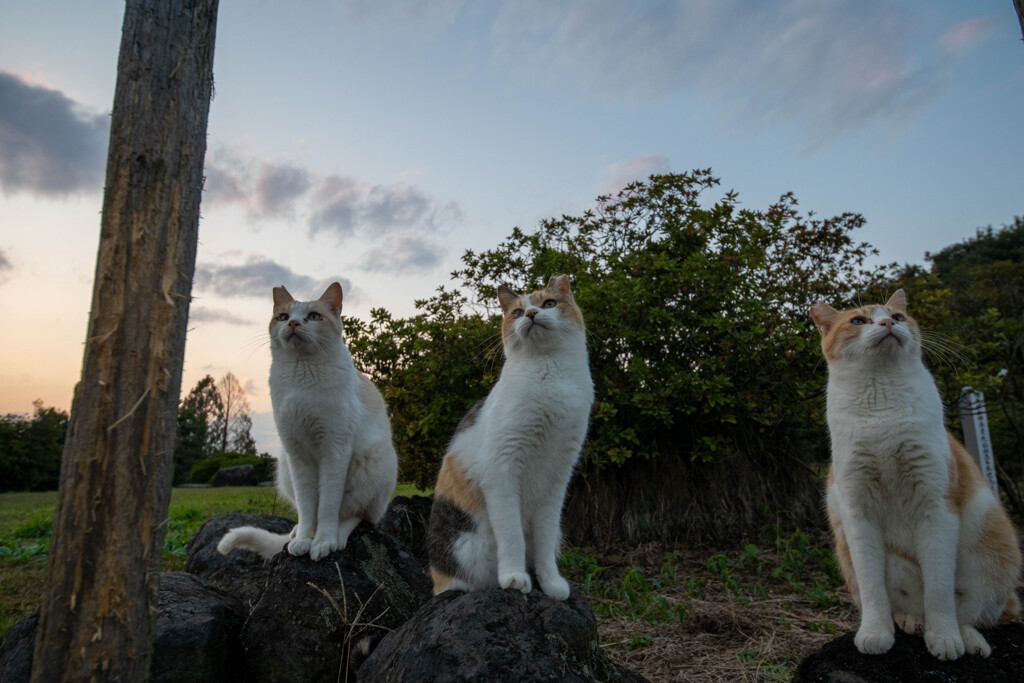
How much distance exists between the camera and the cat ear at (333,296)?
13.1ft

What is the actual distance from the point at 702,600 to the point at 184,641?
13.4ft

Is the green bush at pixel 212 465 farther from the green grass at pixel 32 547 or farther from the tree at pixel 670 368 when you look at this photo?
the tree at pixel 670 368

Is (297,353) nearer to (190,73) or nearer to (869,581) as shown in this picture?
(190,73)

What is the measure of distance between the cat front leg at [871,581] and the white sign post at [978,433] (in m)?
6.31

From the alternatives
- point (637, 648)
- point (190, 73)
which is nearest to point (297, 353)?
point (190, 73)

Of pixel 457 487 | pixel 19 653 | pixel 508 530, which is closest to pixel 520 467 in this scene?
pixel 508 530

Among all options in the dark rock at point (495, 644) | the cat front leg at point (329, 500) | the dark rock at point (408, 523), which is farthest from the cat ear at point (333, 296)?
the dark rock at point (408, 523)

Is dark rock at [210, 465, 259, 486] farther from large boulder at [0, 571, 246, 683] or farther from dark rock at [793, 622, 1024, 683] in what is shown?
dark rock at [793, 622, 1024, 683]

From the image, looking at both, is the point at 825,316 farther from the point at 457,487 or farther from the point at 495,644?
the point at 495,644

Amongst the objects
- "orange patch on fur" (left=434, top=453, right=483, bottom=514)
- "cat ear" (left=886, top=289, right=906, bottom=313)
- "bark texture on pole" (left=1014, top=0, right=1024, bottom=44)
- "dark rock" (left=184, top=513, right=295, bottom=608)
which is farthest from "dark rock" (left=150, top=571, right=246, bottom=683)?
"bark texture on pole" (left=1014, top=0, right=1024, bottom=44)

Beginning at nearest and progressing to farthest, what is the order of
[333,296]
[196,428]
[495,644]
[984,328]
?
1. [495,644]
2. [333,296]
3. [984,328]
4. [196,428]

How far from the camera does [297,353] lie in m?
3.77

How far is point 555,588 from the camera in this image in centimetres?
300

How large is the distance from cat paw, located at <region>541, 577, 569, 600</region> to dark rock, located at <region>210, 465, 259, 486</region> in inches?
811
